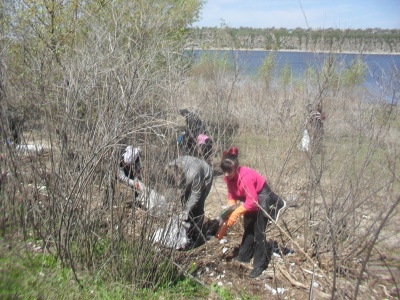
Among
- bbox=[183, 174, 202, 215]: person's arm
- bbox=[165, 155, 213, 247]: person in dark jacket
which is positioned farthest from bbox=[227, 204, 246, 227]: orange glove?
bbox=[183, 174, 202, 215]: person's arm

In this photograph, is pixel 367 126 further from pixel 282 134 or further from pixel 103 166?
pixel 103 166

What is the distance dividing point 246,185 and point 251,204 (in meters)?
0.22

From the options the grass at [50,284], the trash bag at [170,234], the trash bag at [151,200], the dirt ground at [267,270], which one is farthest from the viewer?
the dirt ground at [267,270]

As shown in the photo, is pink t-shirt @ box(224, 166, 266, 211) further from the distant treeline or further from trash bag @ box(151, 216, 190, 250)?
the distant treeline

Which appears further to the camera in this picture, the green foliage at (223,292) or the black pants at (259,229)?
the black pants at (259,229)

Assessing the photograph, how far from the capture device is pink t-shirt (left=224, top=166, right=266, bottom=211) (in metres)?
5.10

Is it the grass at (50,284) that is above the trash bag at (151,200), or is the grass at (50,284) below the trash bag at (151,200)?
below

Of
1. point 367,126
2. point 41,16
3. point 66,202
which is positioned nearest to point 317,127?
point 367,126

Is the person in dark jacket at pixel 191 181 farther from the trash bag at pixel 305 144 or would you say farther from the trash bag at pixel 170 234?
the trash bag at pixel 305 144

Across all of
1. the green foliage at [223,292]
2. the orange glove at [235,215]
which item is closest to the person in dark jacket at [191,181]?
the orange glove at [235,215]

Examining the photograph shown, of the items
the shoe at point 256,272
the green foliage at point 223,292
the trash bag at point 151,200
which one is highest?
the trash bag at point 151,200

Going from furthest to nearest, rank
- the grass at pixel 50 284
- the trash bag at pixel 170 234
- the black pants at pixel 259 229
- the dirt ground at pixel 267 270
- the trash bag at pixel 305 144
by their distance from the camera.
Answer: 1. the black pants at pixel 259 229
2. the dirt ground at pixel 267 270
3. the trash bag at pixel 170 234
4. the trash bag at pixel 305 144
5. the grass at pixel 50 284

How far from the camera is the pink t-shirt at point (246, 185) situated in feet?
16.7

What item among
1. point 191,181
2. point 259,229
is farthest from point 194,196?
point 259,229
